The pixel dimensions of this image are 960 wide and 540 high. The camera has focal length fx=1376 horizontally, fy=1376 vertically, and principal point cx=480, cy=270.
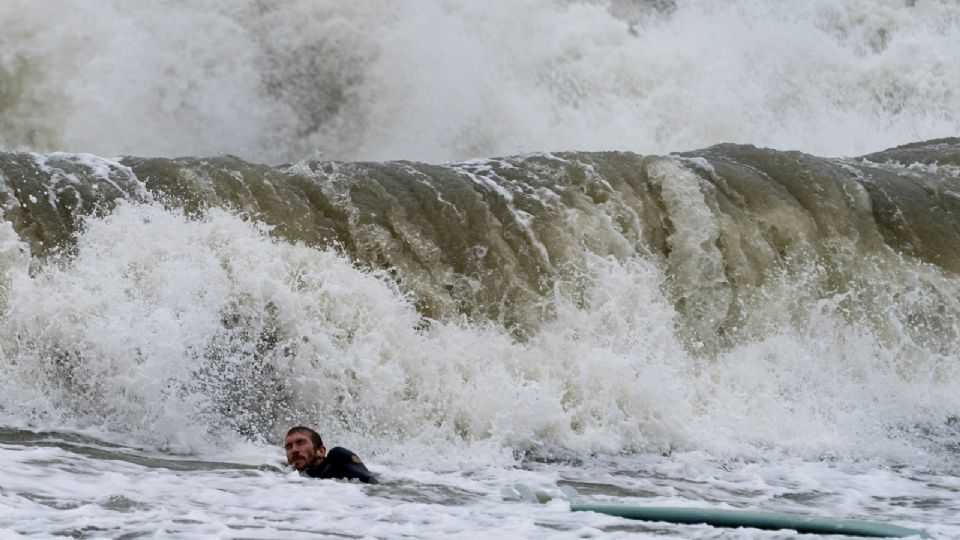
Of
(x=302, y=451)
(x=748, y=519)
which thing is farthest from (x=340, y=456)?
(x=748, y=519)

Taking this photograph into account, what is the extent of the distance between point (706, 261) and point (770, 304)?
1.78 ft

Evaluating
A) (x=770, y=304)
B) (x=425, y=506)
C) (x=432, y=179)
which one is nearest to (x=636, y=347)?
(x=770, y=304)

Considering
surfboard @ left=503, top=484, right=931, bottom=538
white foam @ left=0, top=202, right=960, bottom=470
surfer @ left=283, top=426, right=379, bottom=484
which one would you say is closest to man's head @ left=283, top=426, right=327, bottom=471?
surfer @ left=283, top=426, right=379, bottom=484

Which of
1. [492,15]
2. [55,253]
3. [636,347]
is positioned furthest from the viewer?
[492,15]

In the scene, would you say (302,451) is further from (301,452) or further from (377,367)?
(377,367)

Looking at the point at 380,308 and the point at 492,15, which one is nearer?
the point at 380,308

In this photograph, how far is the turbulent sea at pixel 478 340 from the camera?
Answer: 21.1 ft

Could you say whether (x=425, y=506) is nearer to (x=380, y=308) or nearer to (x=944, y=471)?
(x=380, y=308)

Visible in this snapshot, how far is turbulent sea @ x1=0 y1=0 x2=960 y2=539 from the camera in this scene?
6.44 metres

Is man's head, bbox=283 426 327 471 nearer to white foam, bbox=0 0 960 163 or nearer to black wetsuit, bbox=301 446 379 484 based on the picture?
black wetsuit, bbox=301 446 379 484

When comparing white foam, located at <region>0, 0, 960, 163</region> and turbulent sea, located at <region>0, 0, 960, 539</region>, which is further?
white foam, located at <region>0, 0, 960, 163</region>

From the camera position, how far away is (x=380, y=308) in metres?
8.42

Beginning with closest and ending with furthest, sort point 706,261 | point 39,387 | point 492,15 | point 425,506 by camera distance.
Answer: point 425,506
point 39,387
point 706,261
point 492,15

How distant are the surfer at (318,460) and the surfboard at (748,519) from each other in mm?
891
